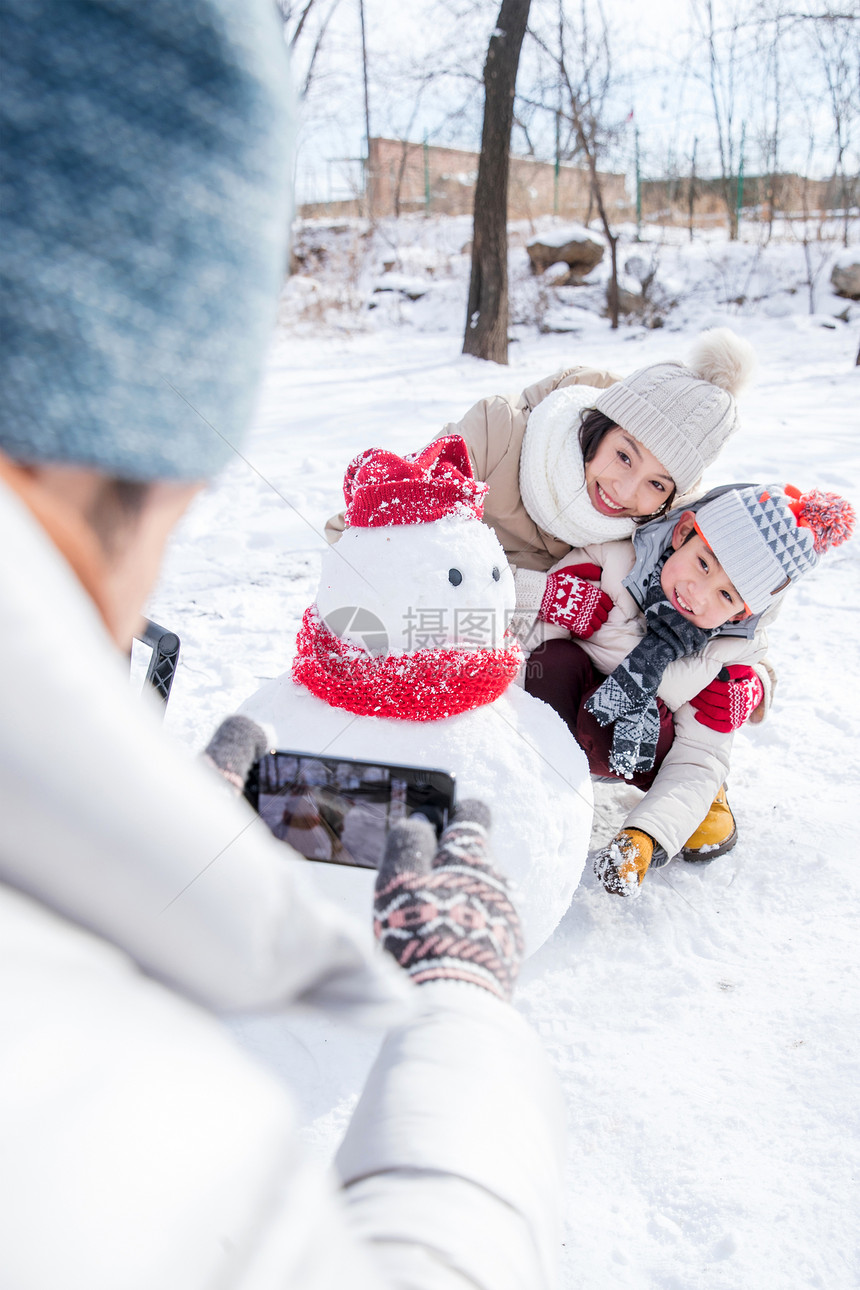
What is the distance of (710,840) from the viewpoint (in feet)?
6.19

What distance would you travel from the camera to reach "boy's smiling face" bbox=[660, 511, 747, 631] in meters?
1.83

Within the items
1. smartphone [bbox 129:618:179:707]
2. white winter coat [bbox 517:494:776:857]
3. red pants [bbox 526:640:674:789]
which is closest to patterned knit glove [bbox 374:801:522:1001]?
smartphone [bbox 129:618:179:707]

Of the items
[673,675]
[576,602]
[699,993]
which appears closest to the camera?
[699,993]

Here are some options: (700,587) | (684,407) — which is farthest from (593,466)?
(700,587)

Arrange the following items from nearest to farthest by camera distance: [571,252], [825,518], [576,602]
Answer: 1. [825,518]
2. [576,602]
3. [571,252]

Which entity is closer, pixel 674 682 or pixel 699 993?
pixel 699 993

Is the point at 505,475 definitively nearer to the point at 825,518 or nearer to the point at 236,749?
the point at 825,518

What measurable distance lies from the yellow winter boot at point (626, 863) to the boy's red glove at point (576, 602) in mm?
547

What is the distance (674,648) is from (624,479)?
415 millimetres

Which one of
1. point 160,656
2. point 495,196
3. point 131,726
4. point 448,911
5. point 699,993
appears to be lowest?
point 699,993

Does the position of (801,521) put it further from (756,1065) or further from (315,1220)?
(315,1220)

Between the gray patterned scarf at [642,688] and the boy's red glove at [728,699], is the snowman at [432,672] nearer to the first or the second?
the gray patterned scarf at [642,688]

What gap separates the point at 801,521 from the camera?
1.80m

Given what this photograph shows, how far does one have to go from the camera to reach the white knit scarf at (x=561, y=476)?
200cm
